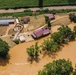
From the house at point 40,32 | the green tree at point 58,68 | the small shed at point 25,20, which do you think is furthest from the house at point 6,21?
the green tree at point 58,68

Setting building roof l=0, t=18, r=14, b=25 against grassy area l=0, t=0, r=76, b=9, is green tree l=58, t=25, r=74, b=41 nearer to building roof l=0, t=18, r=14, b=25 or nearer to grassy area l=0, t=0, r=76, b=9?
grassy area l=0, t=0, r=76, b=9

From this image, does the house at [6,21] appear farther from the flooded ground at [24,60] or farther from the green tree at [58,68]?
the green tree at [58,68]

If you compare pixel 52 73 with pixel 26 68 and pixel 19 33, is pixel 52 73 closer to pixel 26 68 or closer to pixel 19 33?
pixel 26 68

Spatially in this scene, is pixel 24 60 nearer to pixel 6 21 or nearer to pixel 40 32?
pixel 40 32

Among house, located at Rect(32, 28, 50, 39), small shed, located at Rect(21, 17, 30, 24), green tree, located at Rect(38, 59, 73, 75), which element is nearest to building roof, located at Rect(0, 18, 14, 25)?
small shed, located at Rect(21, 17, 30, 24)

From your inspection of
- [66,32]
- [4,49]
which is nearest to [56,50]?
[66,32]
